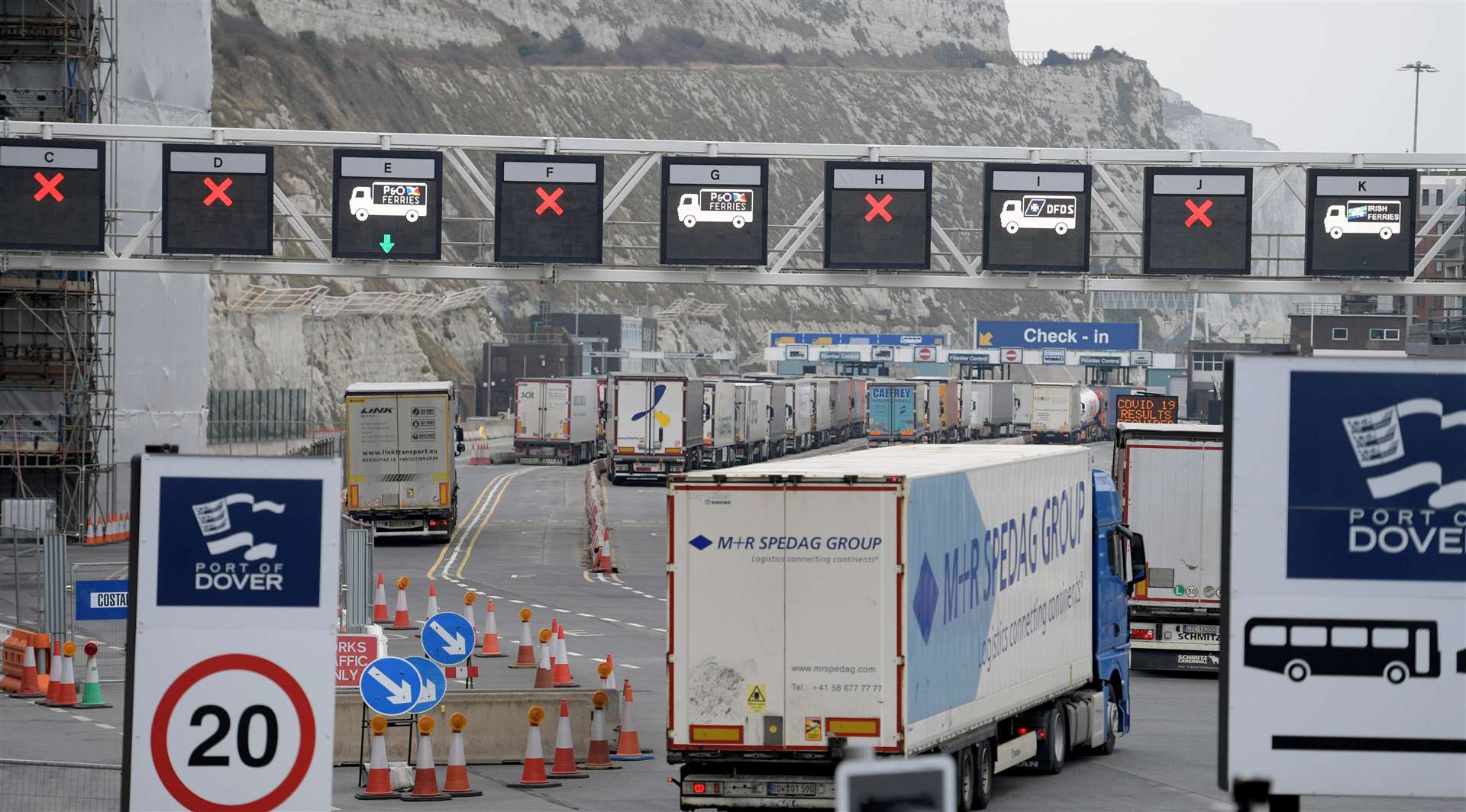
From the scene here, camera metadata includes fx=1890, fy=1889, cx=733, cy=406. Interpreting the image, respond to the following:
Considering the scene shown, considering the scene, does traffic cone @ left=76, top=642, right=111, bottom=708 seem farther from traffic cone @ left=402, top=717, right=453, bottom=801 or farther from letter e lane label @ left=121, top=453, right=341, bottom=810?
letter e lane label @ left=121, top=453, right=341, bottom=810

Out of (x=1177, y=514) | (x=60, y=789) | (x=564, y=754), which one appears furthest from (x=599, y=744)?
(x=1177, y=514)

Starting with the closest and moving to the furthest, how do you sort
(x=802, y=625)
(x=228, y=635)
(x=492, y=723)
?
(x=228, y=635)
(x=802, y=625)
(x=492, y=723)

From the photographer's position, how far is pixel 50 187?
95.2 ft

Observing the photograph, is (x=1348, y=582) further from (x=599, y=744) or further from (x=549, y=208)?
(x=549, y=208)

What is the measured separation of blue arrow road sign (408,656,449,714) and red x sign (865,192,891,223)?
51.2 feet

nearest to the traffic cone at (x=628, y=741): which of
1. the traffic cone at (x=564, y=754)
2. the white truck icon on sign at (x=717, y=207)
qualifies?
the traffic cone at (x=564, y=754)

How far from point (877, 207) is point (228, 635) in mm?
22819

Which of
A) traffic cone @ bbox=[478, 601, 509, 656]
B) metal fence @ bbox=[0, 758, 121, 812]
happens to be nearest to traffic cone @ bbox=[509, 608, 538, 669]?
traffic cone @ bbox=[478, 601, 509, 656]

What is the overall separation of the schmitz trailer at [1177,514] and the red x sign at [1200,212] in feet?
18.3

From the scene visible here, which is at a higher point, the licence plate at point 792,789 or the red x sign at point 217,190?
the red x sign at point 217,190

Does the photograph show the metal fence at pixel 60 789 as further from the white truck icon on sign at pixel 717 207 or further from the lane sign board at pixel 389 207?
the white truck icon on sign at pixel 717 207

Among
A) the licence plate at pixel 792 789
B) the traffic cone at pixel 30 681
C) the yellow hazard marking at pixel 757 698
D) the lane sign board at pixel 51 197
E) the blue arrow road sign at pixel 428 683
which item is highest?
the lane sign board at pixel 51 197

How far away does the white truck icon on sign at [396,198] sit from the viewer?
96.7 feet

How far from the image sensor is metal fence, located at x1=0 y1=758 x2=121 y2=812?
14.5m
